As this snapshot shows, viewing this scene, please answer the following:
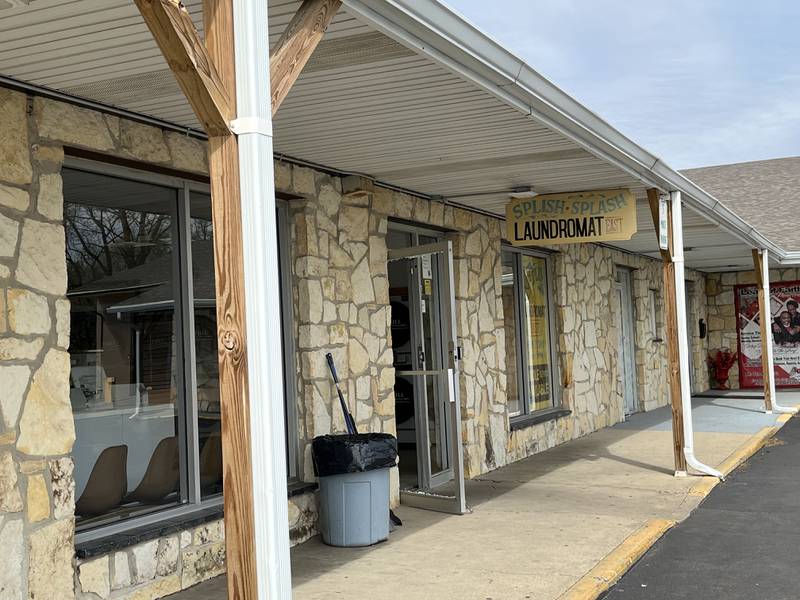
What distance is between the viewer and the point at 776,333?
836 inches

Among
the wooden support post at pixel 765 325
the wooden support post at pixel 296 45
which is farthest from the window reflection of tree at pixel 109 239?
the wooden support post at pixel 765 325

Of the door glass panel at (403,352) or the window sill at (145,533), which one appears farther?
the door glass panel at (403,352)

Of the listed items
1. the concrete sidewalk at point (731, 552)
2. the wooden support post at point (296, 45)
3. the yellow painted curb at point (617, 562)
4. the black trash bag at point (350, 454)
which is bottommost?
the concrete sidewalk at point (731, 552)

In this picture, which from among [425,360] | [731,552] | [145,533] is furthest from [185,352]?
[731,552]

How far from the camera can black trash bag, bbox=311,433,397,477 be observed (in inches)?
265

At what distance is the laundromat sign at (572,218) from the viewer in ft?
28.3

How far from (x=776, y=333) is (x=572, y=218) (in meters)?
14.3

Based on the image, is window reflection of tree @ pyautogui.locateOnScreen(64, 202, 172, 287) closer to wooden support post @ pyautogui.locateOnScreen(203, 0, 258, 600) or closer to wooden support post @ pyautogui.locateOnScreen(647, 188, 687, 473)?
wooden support post @ pyautogui.locateOnScreen(203, 0, 258, 600)

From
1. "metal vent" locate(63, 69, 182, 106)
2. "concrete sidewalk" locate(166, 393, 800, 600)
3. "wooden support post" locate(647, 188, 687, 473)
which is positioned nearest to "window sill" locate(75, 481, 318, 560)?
"concrete sidewalk" locate(166, 393, 800, 600)

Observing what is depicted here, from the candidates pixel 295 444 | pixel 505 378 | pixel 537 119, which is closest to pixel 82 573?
pixel 295 444

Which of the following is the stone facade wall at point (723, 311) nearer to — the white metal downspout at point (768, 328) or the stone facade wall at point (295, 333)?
the white metal downspout at point (768, 328)

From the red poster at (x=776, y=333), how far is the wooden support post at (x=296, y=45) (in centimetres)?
1960

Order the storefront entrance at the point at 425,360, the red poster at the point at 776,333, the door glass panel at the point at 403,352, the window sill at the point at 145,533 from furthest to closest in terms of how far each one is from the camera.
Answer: the red poster at the point at 776,333 → the door glass panel at the point at 403,352 → the storefront entrance at the point at 425,360 → the window sill at the point at 145,533

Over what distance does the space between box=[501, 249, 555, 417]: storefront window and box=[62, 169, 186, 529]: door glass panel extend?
577cm
